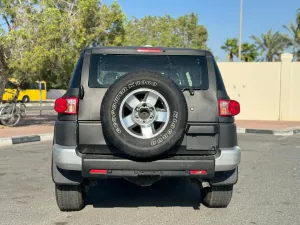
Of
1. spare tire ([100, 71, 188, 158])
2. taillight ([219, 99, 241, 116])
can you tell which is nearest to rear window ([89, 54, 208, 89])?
taillight ([219, 99, 241, 116])

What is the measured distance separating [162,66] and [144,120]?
79 cm

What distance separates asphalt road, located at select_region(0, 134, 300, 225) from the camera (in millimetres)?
4609

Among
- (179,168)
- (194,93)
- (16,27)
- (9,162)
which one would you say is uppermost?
(16,27)

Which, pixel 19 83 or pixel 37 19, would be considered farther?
pixel 19 83

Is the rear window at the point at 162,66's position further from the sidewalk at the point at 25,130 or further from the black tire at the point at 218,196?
the sidewalk at the point at 25,130

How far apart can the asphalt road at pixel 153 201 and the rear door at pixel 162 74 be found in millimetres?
907

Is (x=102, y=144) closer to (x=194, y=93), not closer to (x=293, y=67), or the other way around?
(x=194, y=93)

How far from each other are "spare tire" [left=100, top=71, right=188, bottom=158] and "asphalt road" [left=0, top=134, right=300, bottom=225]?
3.14 ft

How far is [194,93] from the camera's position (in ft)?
14.2

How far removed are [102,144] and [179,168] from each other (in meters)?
0.80

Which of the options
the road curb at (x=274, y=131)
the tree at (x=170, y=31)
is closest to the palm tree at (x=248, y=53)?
the tree at (x=170, y=31)

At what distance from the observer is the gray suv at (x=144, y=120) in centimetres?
405

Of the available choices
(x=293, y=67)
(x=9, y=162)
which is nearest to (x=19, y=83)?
(x=9, y=162)

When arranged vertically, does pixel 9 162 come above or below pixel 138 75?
below
